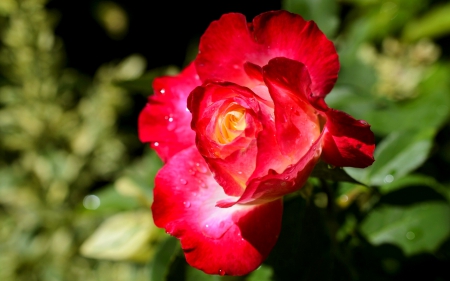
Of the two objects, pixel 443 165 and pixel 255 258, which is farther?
pixel 443 165

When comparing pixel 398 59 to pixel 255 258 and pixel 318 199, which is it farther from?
pixel 255 258

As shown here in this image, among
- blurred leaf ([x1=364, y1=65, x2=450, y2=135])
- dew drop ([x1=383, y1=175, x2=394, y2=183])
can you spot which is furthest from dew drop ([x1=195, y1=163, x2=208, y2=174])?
blurred leaf ([x1=364, y1=65, x2=450, y2=135])

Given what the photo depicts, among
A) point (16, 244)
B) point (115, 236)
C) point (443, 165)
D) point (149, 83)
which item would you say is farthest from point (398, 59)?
point (16, 244)

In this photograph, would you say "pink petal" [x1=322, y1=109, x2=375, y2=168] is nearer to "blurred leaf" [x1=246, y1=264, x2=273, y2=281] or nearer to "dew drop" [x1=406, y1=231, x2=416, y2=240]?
"blurred leaf" [x1=246, y1=264, x2=273, y2=281]

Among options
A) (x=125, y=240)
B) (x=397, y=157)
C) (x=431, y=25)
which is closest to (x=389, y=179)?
(x=397, y=157)

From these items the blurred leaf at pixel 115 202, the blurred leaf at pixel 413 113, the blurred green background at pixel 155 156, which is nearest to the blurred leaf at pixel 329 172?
the blurred green background at pixel 155 156

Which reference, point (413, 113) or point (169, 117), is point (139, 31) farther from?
point (169, 117)
